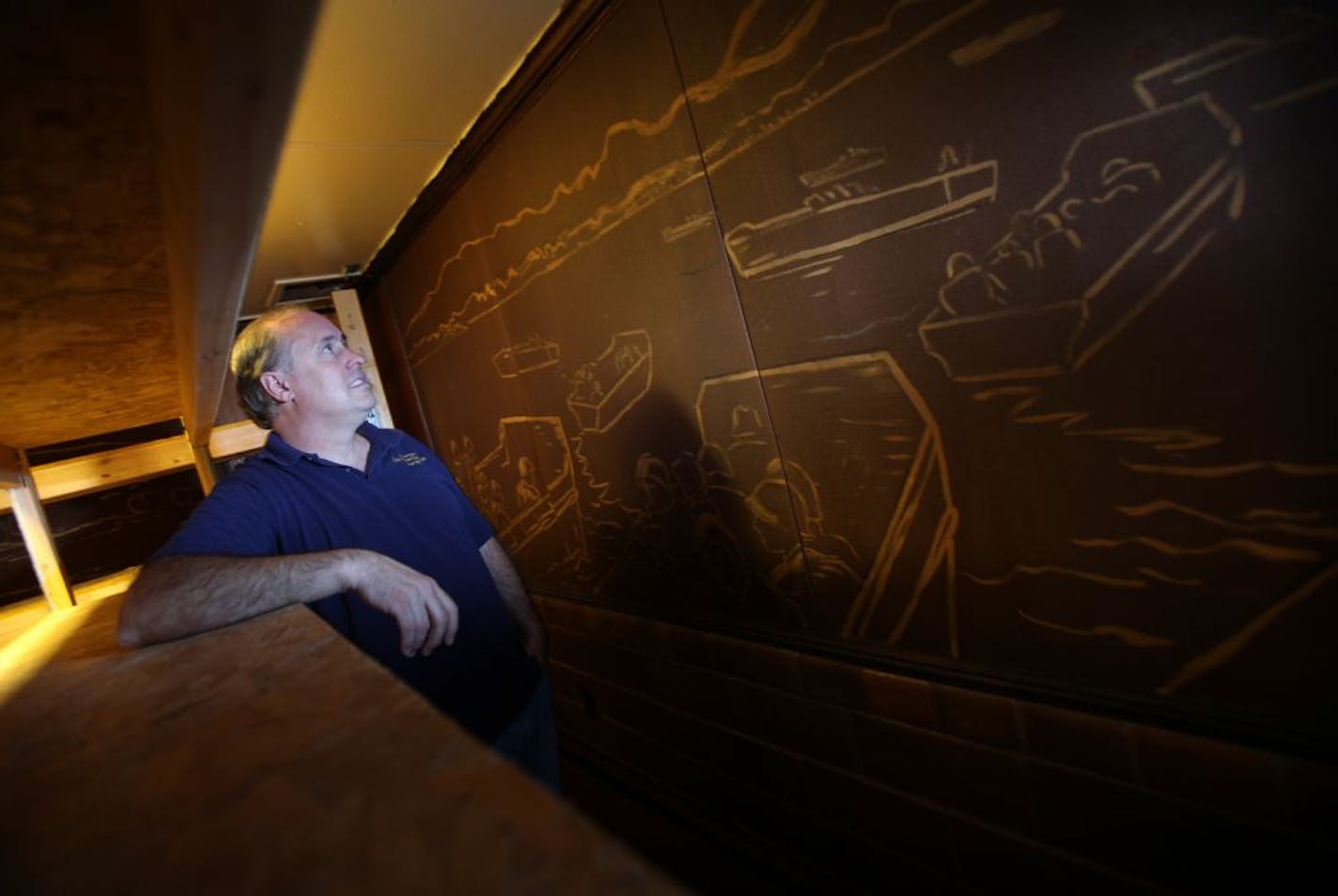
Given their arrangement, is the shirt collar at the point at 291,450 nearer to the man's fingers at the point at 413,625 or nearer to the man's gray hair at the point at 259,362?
the man's gray hair at the point at 259,362

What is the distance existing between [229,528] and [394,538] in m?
0.37

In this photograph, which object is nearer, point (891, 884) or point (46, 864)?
point (46, 864)

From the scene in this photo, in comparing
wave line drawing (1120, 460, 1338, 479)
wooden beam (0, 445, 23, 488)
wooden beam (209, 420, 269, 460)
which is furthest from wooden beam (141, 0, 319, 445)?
wooden beam (209, 420, 269, 460)

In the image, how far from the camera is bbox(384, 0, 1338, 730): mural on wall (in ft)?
3.18

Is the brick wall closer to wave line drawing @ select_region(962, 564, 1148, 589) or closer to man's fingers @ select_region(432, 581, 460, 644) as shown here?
wave line drawing @ select_region(962, 564, 1148, 589)

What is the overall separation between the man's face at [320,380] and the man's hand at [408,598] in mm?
739

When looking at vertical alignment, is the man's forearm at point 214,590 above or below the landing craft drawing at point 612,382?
below

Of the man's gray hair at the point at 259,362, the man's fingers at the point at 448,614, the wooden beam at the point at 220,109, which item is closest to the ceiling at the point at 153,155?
the wooden beam at the point at 220,109

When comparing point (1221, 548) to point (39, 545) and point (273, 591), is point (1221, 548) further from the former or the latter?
point (39, 545)

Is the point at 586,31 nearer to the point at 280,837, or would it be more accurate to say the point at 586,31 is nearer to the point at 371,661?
the point at 371,661

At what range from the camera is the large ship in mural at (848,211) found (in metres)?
1.23

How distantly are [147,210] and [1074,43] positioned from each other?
148 cm

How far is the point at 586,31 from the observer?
1.91 meters

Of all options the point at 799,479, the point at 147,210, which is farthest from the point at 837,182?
the point at 147,210
